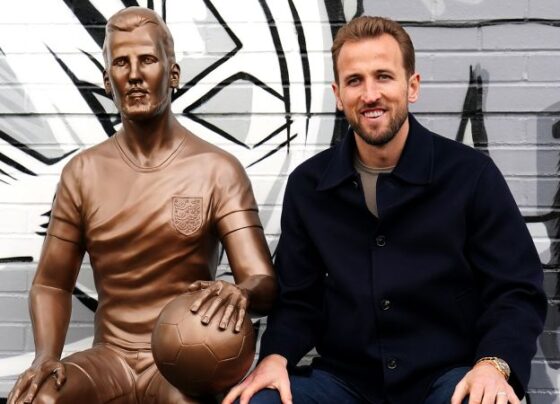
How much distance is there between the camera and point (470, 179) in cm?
318

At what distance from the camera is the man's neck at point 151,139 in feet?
11.4

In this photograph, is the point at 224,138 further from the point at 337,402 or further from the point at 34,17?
the point at 337,402

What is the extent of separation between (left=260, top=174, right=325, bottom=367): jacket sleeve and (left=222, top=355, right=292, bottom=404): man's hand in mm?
162

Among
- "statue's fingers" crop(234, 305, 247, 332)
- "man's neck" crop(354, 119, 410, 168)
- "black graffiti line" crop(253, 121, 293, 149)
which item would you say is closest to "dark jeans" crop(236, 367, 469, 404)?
"statue's fingers" crop(234, 305, 247, 332)

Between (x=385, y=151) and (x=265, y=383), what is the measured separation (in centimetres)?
87

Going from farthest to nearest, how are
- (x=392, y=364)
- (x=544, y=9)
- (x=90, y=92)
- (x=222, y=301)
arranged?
(x=90, y=92)
(x=544, y=9)
(x=392, y=364)
(x=222, y=301)

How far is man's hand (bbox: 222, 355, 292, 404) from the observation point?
2.99 m

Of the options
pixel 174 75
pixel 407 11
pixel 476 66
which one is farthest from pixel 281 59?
pixel 174 75

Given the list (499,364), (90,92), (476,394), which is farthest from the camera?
(90,92)

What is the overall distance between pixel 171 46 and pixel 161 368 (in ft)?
3.74

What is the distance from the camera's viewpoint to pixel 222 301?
2.99m

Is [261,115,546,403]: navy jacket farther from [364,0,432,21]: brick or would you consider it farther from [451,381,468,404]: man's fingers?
[364,0,432,21]: brick

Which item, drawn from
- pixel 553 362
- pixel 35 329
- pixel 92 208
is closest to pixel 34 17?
pixel 92 208

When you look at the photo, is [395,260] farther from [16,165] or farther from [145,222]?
[16,165]
